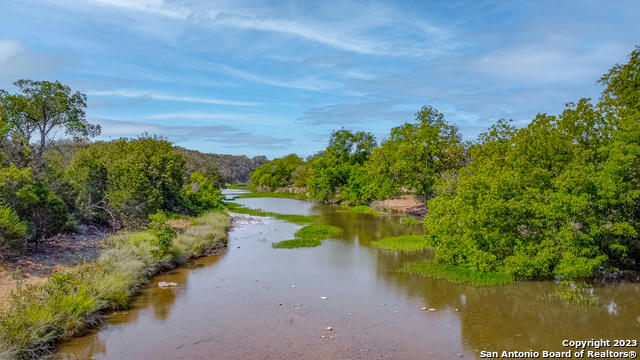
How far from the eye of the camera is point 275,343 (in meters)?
14.0

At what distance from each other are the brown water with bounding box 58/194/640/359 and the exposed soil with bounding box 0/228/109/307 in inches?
155

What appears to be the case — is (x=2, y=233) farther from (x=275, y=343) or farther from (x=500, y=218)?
(x=500, y=218)

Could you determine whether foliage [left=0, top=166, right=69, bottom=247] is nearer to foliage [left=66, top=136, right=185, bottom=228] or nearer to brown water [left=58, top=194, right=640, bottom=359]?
foliage [left=66, top=136, right=185, bottom=228]

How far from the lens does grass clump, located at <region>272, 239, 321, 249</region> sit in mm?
31156

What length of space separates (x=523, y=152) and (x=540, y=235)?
20.0 ft

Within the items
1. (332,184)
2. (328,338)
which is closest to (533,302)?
(328,338)

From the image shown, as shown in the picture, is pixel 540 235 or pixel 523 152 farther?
pixel 523 152

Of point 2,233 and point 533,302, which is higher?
point 2,233

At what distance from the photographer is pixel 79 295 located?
1505cm

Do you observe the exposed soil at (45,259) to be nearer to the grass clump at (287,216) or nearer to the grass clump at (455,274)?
the grass clump at (455,274)

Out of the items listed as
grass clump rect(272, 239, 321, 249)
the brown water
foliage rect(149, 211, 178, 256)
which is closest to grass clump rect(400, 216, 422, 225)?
grass clump rect(272, 239, 321, 249)

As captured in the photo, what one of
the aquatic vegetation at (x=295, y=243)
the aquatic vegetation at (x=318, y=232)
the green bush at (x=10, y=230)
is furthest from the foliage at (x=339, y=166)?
the green bush at (x=10, y=230)

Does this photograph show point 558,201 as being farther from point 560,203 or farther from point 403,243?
point 403,243

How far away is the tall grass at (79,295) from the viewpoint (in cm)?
1227
